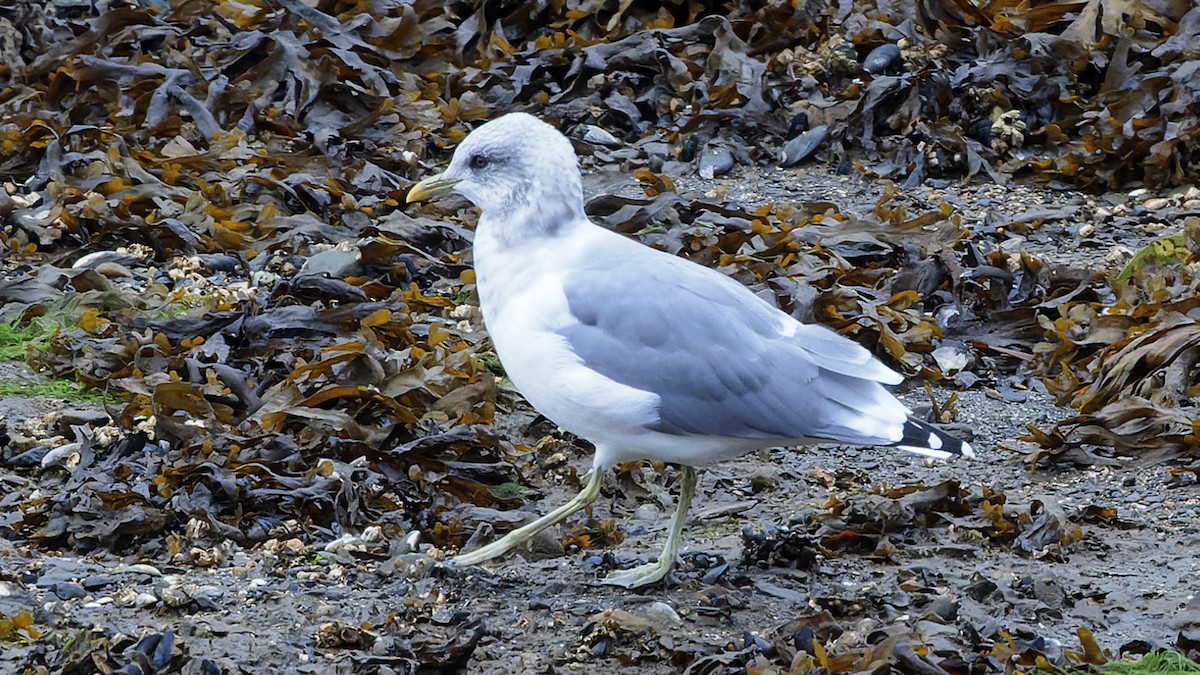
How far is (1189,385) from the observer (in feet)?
15.5

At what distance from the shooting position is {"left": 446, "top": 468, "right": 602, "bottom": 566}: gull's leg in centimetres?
393

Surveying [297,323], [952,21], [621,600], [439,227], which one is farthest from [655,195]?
[621,600]

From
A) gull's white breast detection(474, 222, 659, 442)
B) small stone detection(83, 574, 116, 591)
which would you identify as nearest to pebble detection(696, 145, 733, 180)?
gull's white breast detection(474, 222, 659, 442)

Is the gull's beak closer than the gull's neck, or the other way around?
the gull's neck

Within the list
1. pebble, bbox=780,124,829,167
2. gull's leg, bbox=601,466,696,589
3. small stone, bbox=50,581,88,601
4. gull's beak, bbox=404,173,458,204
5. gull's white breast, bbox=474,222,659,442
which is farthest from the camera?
pebble, bbox=780,124,829,167

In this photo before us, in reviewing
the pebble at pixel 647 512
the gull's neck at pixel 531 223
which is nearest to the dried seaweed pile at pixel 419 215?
the pebble at pixel 647 512

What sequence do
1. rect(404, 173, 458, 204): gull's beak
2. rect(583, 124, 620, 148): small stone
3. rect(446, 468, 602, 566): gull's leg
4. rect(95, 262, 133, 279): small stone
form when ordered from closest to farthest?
rect(446, 468, 602, 566): gull's leg, rect(404, 173, 458, 204): gull's beak, rect(95, 262, 133, 279): small stone, rect(583, 124, 620, 148): small stone

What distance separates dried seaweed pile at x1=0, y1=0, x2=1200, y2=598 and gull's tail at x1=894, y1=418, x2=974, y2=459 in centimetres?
119

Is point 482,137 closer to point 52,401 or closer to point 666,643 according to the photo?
point 666,643

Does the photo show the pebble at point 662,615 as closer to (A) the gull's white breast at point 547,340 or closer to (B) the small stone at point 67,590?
(A) the gull's white breast at point 547,340

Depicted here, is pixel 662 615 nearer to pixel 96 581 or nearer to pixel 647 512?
pixel 647 512

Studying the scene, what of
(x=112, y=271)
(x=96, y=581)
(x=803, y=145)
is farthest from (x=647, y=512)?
(x=803, y=145)

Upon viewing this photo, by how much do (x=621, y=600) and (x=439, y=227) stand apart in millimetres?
2667

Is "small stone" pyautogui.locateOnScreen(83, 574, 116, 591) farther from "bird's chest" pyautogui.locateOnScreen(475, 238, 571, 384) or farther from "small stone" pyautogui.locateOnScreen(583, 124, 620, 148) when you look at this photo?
"small stone" pyautogui.locateOnScreen(583, 124, 620, 148)
